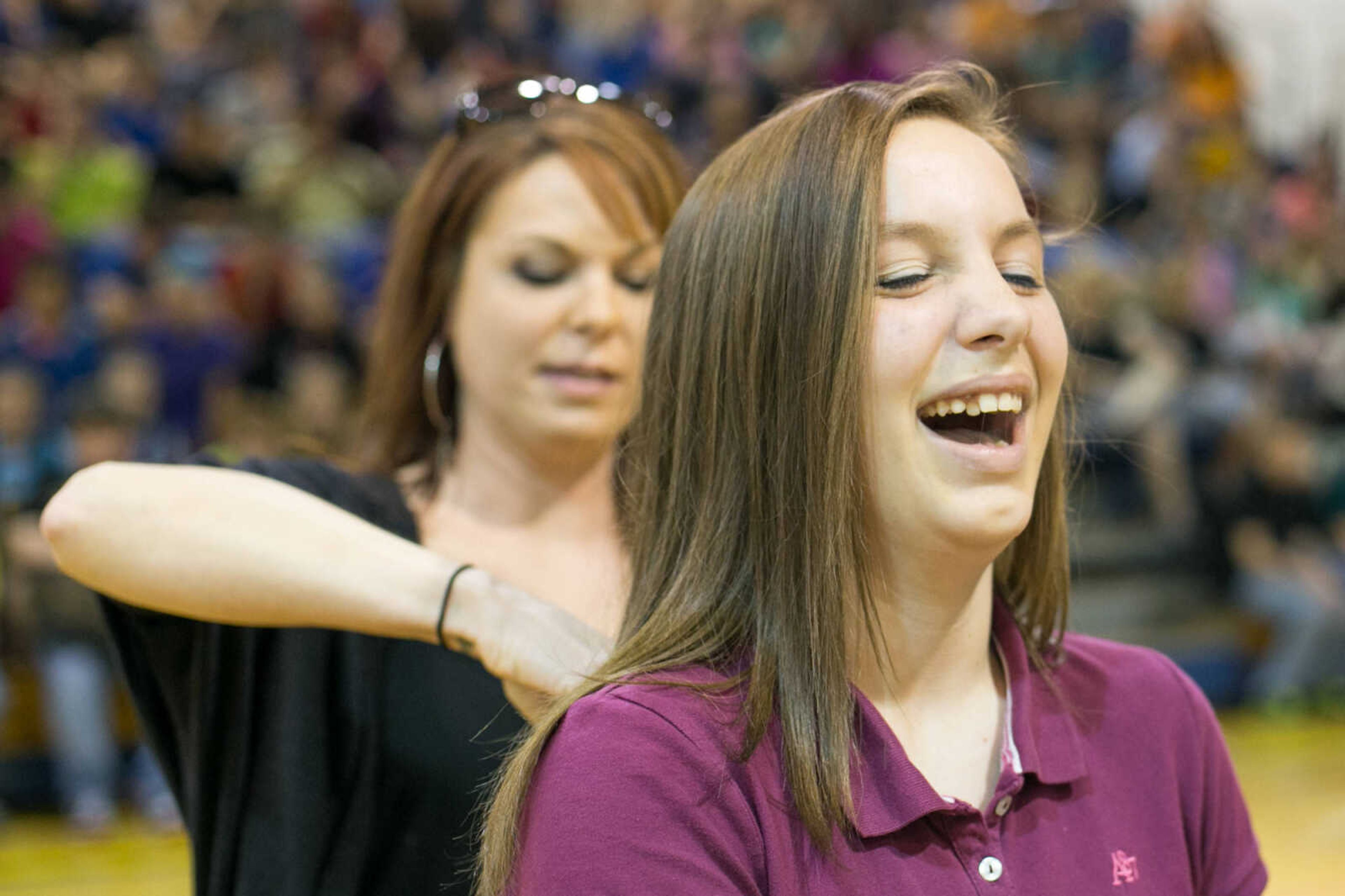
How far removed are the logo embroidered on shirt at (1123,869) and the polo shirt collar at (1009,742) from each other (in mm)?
61

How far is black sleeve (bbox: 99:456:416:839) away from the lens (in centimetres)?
134

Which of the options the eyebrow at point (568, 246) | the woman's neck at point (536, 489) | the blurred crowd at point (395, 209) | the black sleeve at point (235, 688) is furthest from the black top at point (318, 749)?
the blurred crowd at point (395, 209)

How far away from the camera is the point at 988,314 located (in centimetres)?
96

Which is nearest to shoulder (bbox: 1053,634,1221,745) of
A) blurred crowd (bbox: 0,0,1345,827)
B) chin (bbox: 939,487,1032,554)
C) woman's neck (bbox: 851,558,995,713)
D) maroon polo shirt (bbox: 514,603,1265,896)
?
maroon polo shirt (bbox: 514,603,1265,896)

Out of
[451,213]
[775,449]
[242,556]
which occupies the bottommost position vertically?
[242,556]

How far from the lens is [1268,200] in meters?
7.86

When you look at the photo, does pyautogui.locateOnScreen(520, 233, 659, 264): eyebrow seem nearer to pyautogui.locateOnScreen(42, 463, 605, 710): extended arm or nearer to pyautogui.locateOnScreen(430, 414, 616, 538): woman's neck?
pyautogui.locateOnScreen(430, 414, 616, 538): woman's neck

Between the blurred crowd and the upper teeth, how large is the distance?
147 inches

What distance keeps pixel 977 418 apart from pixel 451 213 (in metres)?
0.80

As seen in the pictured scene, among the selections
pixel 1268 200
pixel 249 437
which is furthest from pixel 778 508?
pixel 1268 200

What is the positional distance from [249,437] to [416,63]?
8.09 ft

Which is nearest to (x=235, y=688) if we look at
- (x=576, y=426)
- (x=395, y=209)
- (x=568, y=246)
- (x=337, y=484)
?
(x=337, y=484)

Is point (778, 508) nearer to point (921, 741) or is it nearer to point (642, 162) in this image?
point (921, 741)

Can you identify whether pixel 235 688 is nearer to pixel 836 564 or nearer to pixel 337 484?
pixel 337 484
